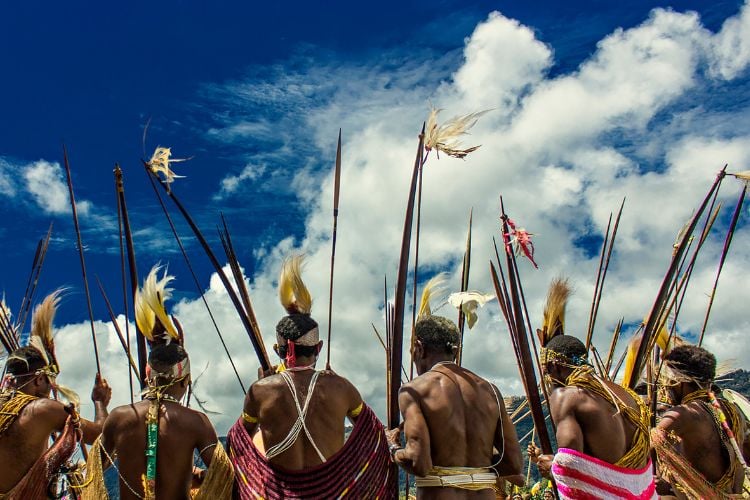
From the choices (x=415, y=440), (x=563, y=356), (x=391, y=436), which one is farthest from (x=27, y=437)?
(x=563, y=356)

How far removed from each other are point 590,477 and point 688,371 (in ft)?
4.99

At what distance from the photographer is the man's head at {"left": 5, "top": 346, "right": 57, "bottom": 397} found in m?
5.43

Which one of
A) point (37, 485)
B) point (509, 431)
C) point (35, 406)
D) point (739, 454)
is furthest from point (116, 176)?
point (739, 454)

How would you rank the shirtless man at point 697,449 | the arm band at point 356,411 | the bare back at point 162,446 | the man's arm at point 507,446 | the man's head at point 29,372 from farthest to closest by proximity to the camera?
1. the man's head at point 29,372
2. the shirtless man at point 697,449
3. the arm band at point 356,411
4. the bare back at point 162,446
5. the man's arm at point 507,446

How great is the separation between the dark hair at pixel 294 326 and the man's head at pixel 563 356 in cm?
168

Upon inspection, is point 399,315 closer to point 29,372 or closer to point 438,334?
point 438,334

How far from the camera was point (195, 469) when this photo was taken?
4.77 meters

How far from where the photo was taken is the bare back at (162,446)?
444 cm

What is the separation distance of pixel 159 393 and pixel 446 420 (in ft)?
6.76

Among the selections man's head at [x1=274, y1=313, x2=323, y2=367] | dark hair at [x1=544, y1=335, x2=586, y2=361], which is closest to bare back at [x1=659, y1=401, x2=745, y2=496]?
dark hair at [x1=544, y1=335, x2=586, y2=361]

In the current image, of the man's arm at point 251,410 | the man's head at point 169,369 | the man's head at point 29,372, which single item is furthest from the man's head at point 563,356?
the man's head at point 29,372

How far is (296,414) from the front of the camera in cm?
420

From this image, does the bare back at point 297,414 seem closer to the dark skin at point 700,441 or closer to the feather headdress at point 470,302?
the feather headdress at point 470,302

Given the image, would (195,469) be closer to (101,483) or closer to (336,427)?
(101,483)
